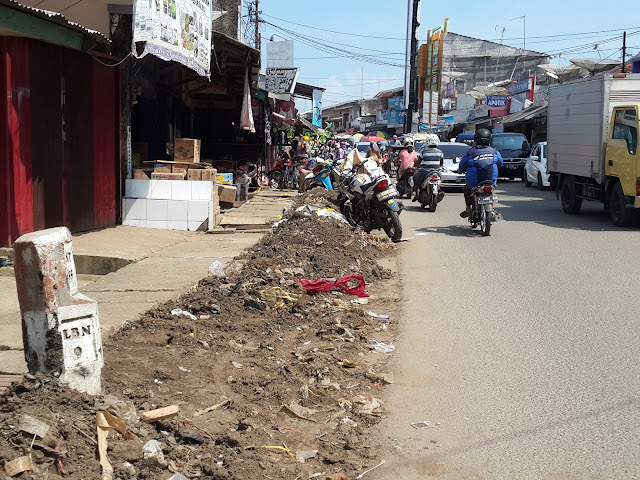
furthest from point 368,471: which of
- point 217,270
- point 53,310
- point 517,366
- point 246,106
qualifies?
point 246,106

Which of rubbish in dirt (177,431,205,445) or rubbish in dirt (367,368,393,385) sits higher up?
rubbish in dirt (177,431,205,445)

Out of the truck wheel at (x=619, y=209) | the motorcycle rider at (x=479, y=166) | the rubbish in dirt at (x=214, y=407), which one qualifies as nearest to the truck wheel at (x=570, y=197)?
the truck wheel at (x=619, y=209)

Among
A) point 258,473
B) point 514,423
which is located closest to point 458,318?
point 514,423

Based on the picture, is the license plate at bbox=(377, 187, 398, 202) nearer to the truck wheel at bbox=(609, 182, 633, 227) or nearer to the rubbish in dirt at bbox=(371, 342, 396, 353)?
the truck wheel at bbox=(609, 182, 633, 227)

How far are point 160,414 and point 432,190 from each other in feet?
48.7

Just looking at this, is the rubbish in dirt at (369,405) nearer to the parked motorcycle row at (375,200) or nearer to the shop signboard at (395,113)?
the parked motorcycle row at (375,200)

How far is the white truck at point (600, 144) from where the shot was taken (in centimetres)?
1466

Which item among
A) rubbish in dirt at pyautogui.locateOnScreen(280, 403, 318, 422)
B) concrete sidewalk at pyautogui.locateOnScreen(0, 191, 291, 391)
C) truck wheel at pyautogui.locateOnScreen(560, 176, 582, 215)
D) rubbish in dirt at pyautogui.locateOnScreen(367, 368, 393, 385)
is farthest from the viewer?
truck wheel at pyautogui.locateOnScreen(560, 176, 582, 215)

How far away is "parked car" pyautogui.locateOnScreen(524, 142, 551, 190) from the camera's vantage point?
2641cm

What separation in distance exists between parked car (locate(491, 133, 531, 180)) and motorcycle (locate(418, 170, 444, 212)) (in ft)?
46.8

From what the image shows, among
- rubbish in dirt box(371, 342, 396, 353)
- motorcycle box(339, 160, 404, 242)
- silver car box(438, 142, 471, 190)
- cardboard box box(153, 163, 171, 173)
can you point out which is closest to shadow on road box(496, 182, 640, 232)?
silver car box(438, 142, 471, 190)

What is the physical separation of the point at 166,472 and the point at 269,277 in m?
4.73

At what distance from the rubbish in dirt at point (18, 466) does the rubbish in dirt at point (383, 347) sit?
354 cm

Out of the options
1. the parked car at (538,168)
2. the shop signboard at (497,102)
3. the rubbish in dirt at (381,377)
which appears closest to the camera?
the rubbish in dirt at (381,377)
